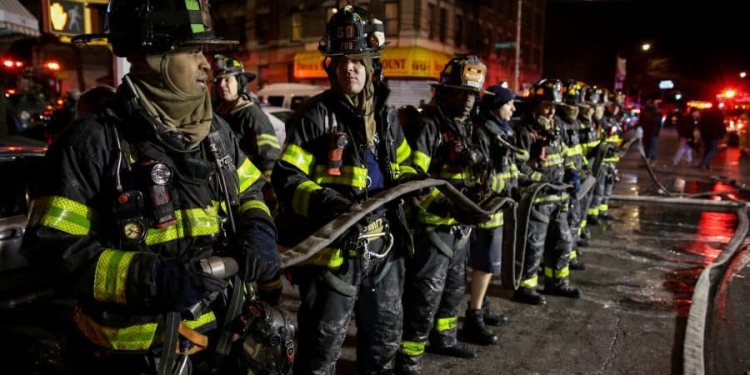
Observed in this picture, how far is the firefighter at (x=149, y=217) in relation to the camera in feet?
5.53

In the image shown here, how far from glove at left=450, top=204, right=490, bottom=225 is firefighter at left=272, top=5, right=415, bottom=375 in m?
0.57

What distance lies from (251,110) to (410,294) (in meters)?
2.42

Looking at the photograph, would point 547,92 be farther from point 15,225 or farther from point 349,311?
point 15,225

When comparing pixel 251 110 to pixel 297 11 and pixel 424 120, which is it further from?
pixel 297 11

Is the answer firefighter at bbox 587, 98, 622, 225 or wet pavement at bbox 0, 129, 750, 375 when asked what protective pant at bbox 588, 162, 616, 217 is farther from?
wet pavement at bbox 0, 129, 750, 375

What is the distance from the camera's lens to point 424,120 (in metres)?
4.01

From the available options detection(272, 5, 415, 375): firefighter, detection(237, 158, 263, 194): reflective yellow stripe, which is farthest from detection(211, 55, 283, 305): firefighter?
detection(237, 158, 263, 194): reflective yellow stripe

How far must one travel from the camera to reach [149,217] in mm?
1835

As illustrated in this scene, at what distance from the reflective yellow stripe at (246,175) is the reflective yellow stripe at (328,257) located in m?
0.69

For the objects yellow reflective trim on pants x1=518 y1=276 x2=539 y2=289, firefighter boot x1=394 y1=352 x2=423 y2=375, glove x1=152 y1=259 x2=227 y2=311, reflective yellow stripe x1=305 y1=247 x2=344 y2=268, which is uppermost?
glove x1=152 y1=259 x2=227 y2=311

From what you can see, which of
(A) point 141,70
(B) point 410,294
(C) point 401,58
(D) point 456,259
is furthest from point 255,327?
(C) point 401,58

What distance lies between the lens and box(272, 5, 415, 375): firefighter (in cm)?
292

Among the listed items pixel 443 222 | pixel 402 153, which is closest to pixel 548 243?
pixel 443 222

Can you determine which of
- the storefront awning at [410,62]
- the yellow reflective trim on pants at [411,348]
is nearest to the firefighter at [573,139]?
the yellow reflective trim on pants at [411,348]
